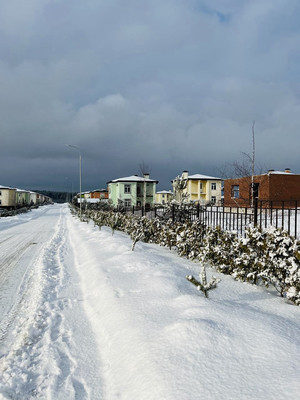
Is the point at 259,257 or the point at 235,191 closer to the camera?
the point at 259,257

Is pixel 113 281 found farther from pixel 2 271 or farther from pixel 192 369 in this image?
pixel 2 271

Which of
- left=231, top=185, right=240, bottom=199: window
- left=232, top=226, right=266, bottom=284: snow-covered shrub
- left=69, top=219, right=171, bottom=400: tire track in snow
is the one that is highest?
left=231, top=185, right=240, bottom=199: window

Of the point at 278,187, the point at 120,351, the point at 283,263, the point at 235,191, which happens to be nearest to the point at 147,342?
the point at 120,351

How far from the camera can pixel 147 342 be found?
3023 millimetres

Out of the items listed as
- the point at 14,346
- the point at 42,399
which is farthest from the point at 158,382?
the point at 14,346

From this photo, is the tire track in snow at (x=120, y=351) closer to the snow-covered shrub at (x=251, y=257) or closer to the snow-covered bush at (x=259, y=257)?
the snow-covered bush at (x=259, y=257)

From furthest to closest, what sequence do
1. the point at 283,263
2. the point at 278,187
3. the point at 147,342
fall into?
the point at 278,187 < the point at 283,263 < the point at 147,342

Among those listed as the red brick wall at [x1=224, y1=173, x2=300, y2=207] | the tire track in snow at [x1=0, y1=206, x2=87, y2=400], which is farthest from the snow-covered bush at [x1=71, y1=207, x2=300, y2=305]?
the red brick wall at [x1=224, y1=173, x2=300, y2=207]

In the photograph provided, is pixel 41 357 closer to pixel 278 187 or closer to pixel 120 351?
pixel 120 351

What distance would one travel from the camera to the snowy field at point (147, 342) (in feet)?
7.58

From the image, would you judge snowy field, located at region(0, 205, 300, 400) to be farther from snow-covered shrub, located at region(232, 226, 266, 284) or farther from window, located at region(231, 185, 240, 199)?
window, located at region(231, 185, 240, 199)

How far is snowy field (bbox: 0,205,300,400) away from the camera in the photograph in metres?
2.31

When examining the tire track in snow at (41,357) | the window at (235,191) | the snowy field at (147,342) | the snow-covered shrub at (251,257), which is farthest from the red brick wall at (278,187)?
the tire track in snow at (41,357)

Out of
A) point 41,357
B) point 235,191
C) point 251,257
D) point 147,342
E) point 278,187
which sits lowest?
point 41,357
